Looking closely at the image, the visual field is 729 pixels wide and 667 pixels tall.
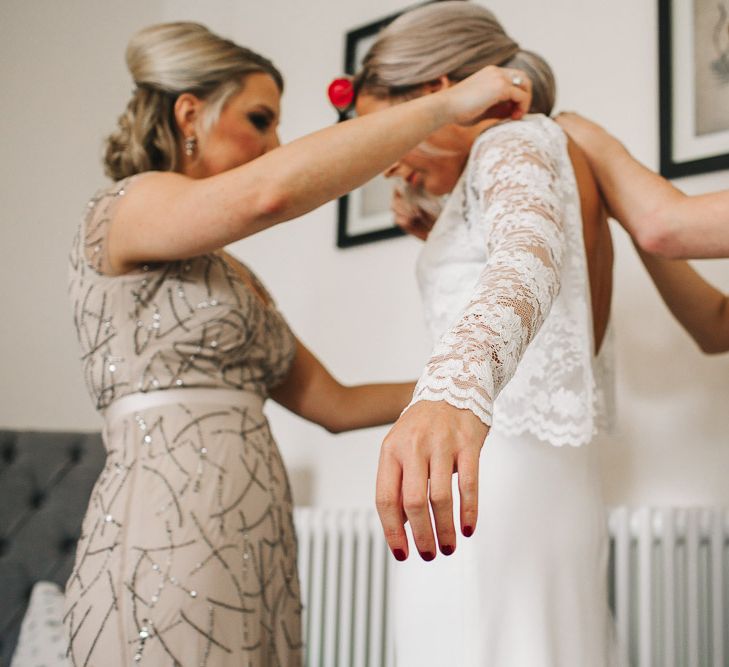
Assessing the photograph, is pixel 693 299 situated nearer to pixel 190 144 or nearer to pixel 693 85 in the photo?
pixel 693 85

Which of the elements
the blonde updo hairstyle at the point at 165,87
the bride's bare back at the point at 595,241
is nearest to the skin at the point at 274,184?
the bride's bare back at the point at 595,241

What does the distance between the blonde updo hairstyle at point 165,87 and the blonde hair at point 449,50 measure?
0.35 meters

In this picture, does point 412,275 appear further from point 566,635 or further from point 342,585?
point 566,635

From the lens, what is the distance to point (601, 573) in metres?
1.05

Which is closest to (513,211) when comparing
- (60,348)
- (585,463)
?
(585,463)

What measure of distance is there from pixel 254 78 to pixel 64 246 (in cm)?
141

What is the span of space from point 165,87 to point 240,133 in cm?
14

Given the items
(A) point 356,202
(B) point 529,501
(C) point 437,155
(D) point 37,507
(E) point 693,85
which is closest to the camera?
(B) point 529,501

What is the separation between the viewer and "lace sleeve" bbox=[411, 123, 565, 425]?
62 centimetres

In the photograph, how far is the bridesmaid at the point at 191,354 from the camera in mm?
1047

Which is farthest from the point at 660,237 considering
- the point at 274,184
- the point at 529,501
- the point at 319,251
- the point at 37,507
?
the point at 37,507

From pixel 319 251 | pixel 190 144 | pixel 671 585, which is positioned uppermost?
pixel 319 251

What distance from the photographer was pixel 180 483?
1.18m

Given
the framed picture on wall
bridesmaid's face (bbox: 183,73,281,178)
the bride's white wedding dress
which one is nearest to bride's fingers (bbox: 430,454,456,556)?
the bride's white wedding dress
